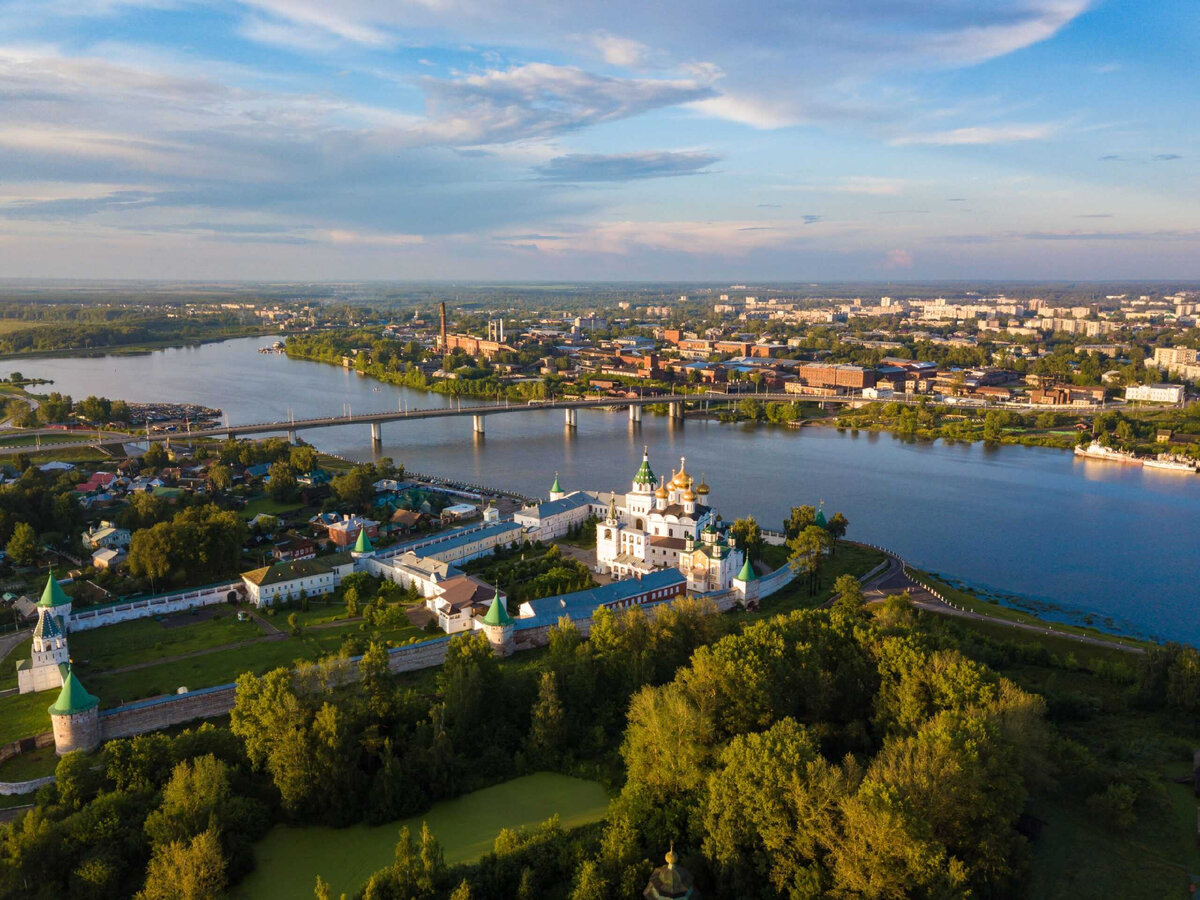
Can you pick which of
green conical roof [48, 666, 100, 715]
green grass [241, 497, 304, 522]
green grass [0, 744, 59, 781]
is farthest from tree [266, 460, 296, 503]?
green conical roof [48, 666, 100, 715]

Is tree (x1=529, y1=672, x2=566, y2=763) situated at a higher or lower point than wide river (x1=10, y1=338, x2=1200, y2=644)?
higher

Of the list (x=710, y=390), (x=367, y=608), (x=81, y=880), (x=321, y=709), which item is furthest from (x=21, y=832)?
(x=710, y=390)

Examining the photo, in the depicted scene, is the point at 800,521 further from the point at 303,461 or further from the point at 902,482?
the point at 303,461

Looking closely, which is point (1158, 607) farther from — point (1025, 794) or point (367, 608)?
point (367, 608)

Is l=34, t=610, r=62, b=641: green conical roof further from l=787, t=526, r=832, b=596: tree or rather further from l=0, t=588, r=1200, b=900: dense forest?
l=787, t=526, r=832, b=596: tree

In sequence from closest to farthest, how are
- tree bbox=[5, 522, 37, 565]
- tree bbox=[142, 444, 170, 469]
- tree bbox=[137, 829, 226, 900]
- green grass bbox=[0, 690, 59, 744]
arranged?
1. tree bbox=[137, 829, 226, 900]
2. green grass bbox=[0, 690, 59, 744]
3. tree bbox=[5, 522, 37, 565]
4. tree bbox=[142, 444, 170, 469]

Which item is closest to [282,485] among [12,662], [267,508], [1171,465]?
[267,508]
